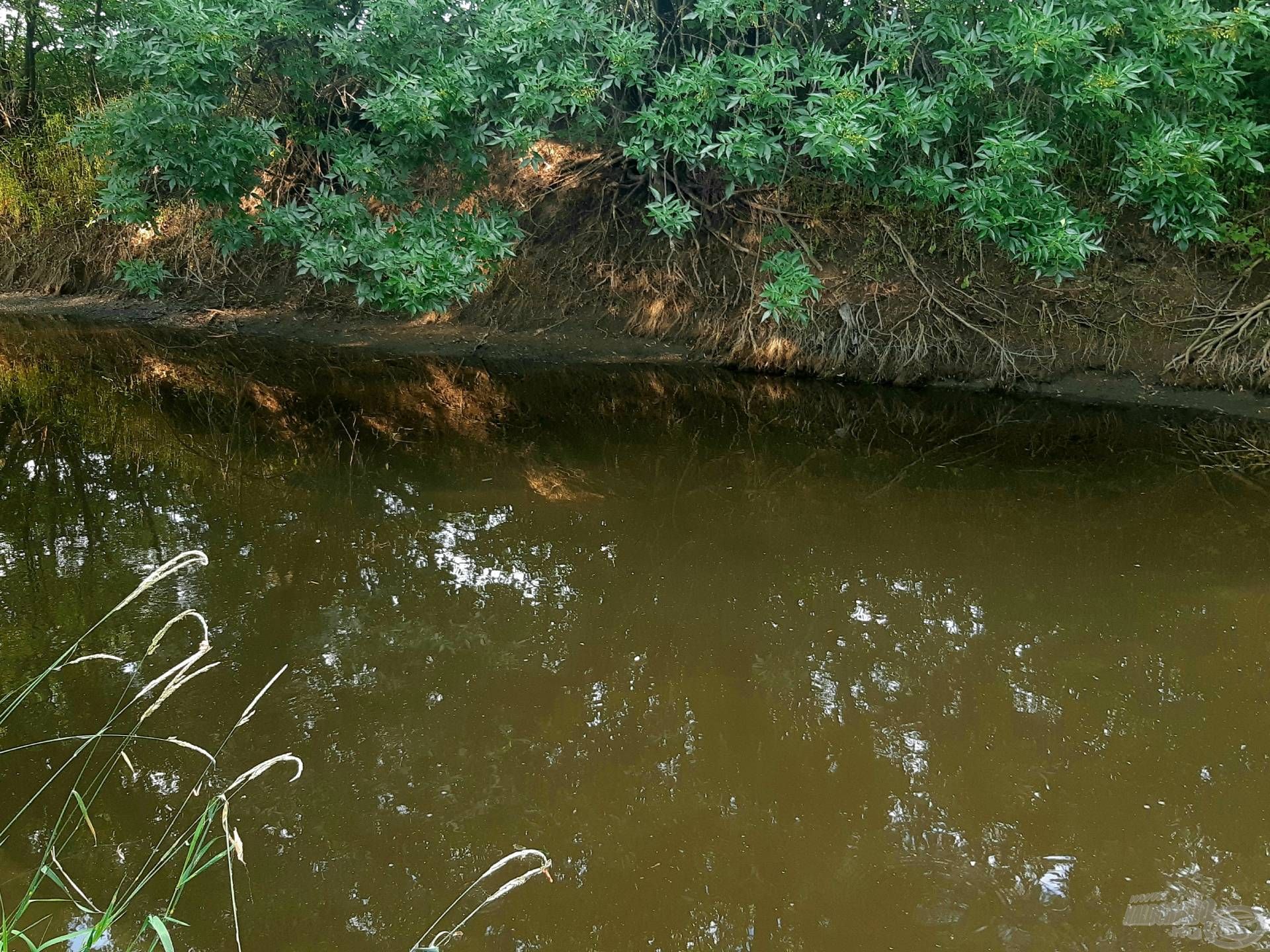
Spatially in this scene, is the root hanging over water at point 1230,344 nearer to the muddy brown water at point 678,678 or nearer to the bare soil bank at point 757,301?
the bare soil bank at point 757,301

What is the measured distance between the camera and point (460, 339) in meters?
9.01

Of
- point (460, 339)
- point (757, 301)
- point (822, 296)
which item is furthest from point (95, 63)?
point (822, 296)

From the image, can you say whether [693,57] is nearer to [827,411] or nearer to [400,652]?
[827,411]

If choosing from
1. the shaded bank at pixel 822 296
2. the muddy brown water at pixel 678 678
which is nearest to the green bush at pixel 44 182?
the shaded bank at pixel 822 296

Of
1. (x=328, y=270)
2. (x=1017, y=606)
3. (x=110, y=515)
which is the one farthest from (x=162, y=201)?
(x=1017, y=606)

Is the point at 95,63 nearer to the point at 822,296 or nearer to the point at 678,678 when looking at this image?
the point at 822,296

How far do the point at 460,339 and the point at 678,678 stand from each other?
6.46 metres

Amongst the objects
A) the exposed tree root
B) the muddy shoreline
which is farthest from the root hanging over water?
the muddy shoreline

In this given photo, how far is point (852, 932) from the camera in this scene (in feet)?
7.11

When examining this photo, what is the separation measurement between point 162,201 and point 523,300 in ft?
A: 11.2

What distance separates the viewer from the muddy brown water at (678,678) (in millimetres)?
2281

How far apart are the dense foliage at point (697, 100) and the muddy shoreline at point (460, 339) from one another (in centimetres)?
136

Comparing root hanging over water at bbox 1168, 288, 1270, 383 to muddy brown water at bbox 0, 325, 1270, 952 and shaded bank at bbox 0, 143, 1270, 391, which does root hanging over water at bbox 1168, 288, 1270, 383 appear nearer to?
shaded bank at bbox 0, 143, 1270, 391

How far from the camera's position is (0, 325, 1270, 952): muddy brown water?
228 centimetres
